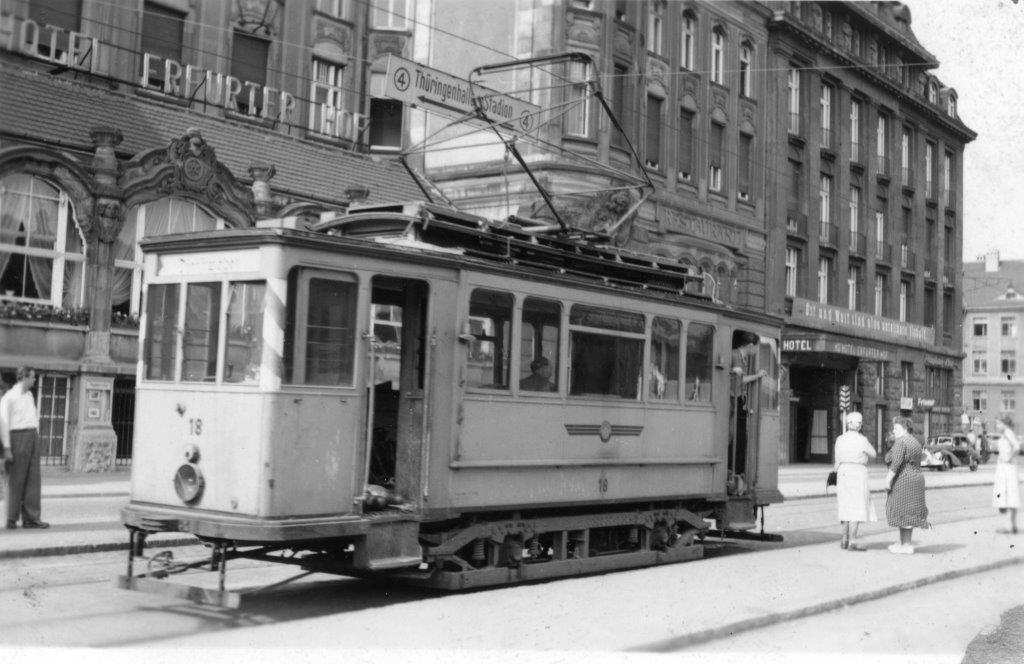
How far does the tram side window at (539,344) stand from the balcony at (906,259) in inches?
1685

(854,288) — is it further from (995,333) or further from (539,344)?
(539,344)

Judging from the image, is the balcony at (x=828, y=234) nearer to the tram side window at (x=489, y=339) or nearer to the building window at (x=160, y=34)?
the building window at (x=160, y=34)

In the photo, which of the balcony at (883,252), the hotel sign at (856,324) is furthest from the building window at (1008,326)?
the balcony at (883,252)

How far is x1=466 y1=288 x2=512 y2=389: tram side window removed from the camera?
10000mm

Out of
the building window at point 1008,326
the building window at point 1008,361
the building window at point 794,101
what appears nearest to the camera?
the building window at point 794,101

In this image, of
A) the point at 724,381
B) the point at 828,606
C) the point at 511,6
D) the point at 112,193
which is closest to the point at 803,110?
the point at 511,6

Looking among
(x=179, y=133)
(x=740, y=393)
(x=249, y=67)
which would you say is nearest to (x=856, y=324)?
(x=249, y=67)

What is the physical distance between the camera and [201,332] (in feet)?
29.4

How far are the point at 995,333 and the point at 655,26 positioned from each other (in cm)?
4216

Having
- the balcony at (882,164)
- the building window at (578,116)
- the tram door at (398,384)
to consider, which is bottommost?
the tram door at (398,384)

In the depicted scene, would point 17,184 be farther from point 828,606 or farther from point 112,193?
point 828,606

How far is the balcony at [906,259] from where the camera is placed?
5038 cm

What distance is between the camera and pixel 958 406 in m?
54.3

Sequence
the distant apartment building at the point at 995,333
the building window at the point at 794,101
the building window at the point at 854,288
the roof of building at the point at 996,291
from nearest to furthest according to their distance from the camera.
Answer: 1. the building window at the point at 794,101
2. the building window at the point at 854,288
3. the distant apartment building at the point at 995,333
4. the roof of building at the point at 996,291
